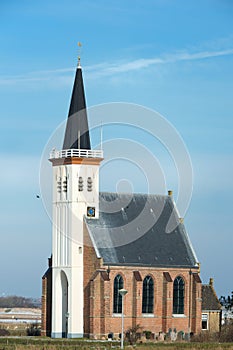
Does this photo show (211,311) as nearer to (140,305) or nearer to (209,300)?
(209,300)

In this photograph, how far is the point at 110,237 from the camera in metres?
82.2

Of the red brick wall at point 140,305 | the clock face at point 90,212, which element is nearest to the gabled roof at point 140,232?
the clock face at point 90,212

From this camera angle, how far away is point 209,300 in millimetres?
88688

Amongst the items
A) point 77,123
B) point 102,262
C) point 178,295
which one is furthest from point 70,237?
point 178,295

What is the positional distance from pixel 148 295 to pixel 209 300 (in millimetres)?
7367

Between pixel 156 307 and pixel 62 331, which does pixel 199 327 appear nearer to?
pixel 156 307

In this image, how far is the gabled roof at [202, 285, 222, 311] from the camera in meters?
88.1

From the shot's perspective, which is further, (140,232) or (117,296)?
(140,232)

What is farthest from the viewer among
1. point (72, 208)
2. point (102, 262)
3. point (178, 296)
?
point (178, 296)

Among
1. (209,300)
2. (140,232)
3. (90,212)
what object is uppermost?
(90,212)

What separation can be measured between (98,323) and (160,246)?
8430mm

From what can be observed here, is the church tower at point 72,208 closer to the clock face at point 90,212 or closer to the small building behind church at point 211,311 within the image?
the clock face at point 90,212

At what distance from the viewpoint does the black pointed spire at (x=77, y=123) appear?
82.2 meters

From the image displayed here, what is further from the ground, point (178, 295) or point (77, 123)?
point (77, 123)
